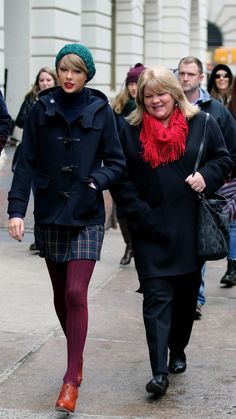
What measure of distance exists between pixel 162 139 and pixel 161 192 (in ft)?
0.91

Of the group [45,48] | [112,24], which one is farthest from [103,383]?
[112,24]

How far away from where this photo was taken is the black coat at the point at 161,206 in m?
5.24

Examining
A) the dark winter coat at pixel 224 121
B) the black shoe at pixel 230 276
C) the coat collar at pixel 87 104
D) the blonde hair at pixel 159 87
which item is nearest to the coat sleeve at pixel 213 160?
the blonde hair at pixel 159 87

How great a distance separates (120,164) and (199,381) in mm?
1325

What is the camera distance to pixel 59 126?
5.05 metres

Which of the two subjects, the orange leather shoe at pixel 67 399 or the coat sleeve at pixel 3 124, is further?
the coat sleeve at pixel 3 124

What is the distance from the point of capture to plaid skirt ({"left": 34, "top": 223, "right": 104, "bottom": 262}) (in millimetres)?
5031

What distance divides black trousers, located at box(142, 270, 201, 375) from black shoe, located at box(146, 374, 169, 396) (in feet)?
0.09

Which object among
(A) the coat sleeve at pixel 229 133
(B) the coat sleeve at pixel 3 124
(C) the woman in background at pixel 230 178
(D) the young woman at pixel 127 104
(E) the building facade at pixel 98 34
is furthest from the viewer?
(E) the building facade at pixel 98 34

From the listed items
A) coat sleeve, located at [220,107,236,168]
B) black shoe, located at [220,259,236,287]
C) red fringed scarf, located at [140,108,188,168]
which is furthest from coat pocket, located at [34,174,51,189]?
black shoe, located at [220,259,236,287]

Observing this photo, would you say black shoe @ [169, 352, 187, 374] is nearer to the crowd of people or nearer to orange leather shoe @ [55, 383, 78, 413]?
the crowd of people

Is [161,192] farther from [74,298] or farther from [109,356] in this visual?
[109,356]

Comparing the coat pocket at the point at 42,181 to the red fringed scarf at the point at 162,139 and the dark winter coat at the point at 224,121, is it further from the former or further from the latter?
the dark winter coat at the point at 224,121

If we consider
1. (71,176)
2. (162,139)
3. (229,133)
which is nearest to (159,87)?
(162,139)
